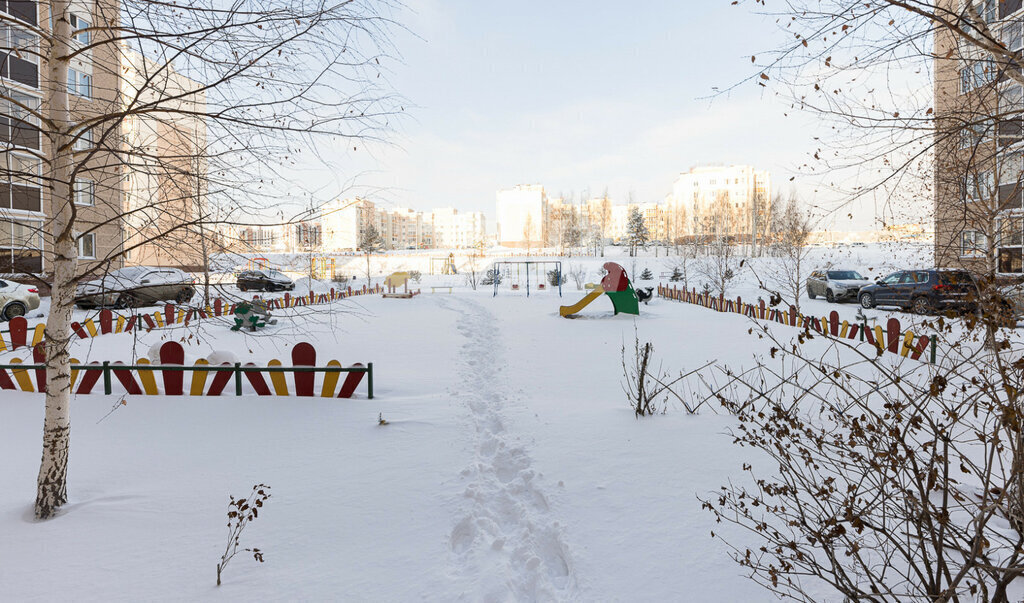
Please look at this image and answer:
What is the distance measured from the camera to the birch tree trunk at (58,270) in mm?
3283

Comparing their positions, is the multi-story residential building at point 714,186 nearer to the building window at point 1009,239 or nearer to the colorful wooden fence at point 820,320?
the building window at point 1009,239

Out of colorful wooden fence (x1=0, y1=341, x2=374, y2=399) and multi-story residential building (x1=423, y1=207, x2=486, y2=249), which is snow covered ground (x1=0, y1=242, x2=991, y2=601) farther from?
multi-story residential building (x1=423, y1=207, x2=486, y2=249)

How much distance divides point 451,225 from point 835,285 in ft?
464

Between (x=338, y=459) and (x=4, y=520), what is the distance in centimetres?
227

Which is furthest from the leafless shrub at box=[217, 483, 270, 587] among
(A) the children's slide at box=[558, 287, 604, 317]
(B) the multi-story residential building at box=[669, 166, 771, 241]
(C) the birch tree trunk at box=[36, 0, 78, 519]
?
(B) the multi-story residential building at box=[669, 166, 771, 241]

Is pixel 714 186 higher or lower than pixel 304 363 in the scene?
higher

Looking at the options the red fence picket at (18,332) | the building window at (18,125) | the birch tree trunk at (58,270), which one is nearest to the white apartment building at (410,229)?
the red fence picket at (18,332)

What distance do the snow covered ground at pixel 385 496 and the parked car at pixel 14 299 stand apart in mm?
12675

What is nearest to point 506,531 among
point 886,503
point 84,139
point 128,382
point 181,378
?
point 886,503

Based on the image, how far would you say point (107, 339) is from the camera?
11297 millimetres

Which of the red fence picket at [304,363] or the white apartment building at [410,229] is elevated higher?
the white apartment building at [410,229]

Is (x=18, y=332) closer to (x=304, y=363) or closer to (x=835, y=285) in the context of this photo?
(x=304, y=363)

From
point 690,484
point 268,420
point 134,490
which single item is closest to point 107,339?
point 268,420

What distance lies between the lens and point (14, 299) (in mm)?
14969
